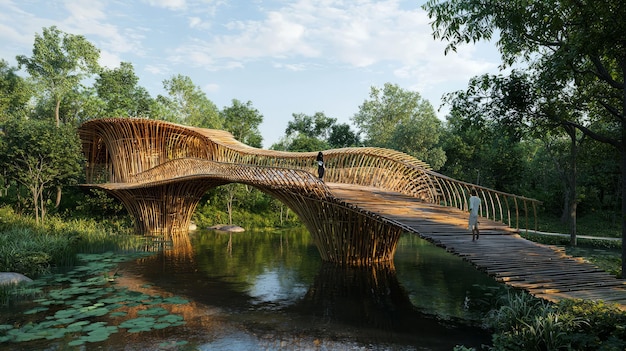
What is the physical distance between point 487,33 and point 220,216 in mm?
22773

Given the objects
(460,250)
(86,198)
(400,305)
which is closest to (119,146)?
(86,198)

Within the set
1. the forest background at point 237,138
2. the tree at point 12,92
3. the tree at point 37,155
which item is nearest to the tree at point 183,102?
the forest background at point 237,138

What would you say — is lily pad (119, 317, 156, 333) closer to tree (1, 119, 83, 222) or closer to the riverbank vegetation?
the riverbank vegetation

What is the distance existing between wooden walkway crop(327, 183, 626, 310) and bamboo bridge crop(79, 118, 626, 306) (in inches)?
0.8

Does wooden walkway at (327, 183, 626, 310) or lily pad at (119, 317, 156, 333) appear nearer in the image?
wooden walkway at (327, 183, 626, 310)

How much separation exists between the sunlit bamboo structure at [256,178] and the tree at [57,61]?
447 inches

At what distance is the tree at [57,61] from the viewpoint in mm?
32875

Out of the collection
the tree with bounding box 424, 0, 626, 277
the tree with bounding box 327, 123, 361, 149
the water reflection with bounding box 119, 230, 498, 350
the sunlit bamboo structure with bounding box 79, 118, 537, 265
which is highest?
the tree with bounding box 327, 123, 361, 149

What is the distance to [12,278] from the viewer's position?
1091 centimetres

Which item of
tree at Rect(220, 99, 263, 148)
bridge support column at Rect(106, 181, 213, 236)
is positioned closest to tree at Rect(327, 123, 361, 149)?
tree at Rect(220, 99, 263, 148)

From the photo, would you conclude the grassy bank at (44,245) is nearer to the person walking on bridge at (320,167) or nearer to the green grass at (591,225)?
the person walking on bridge at (320,167)

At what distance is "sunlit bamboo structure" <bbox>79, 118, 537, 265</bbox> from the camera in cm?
1309

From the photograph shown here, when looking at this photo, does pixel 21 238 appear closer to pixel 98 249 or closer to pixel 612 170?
pixel 98 249

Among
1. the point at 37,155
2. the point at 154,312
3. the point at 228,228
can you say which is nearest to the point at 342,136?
the point at 228,228
